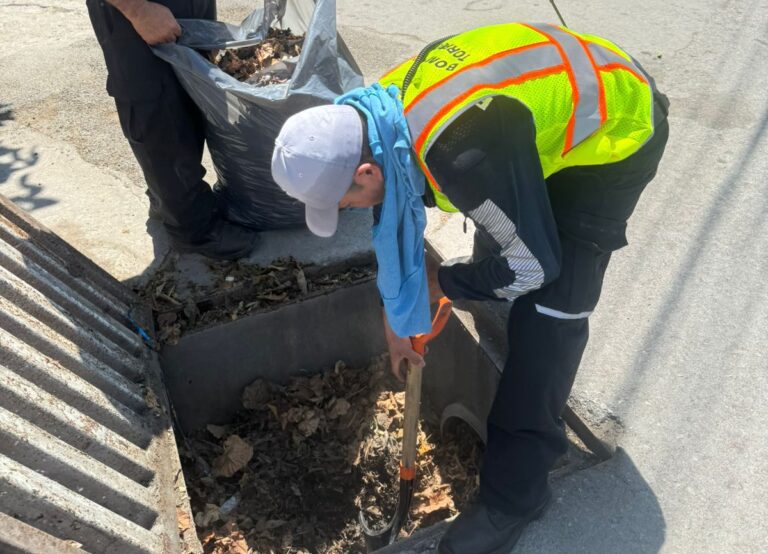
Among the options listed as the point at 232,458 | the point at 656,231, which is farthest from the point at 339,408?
the point at 656,231

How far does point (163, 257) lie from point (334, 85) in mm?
1121

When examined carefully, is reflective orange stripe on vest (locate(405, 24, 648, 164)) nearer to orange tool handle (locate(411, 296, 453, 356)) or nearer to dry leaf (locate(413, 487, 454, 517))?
orange tool handle (locate(411, 296, 453, 356))

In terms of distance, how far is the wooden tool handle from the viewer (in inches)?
87.5

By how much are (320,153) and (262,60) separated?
1.41 m

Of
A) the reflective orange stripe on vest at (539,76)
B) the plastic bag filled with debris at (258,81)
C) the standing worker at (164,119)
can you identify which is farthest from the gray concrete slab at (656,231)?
the reflective orange stripe on vest at (539,76)

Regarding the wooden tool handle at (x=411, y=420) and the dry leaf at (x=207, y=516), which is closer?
the wooden tool handle at (x=411, y=420)

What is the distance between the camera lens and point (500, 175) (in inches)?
60.5

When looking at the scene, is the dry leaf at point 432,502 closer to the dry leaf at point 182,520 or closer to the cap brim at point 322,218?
the dry leaf at point 182,520

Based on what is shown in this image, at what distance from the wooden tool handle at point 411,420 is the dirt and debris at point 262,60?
1.26 m

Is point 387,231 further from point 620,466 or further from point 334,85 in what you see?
point 620,466

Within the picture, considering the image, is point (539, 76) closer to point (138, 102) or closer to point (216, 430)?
point (138, 102)

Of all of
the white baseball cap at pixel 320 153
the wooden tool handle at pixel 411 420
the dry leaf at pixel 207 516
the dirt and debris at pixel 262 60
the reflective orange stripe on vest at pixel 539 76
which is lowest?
the dry leaf at pixel 207 516

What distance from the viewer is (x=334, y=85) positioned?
8.20 feet

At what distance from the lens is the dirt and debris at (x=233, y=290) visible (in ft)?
8.77
